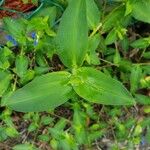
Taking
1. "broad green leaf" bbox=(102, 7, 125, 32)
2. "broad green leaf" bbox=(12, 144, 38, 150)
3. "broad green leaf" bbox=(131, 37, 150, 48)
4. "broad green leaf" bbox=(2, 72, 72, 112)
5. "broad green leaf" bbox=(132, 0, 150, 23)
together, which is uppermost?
"broad green leaf" bbox=(132, 0, 150, 23)

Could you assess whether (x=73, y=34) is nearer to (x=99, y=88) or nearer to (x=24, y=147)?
(x=99, y=88)

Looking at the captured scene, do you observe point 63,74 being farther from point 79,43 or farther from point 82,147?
point 82,147

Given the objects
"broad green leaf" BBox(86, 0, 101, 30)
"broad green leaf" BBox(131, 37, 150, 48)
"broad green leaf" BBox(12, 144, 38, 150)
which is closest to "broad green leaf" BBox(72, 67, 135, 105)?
"broad green leaf" BBox(86, 0, 101, 30)

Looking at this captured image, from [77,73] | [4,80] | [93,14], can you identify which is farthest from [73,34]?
[4,80]

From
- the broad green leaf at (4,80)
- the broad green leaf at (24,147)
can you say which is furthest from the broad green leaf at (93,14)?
the broad green leaf at (24,147)

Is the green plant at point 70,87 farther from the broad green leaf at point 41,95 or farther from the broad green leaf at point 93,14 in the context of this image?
the broad green leaf at point 93,14

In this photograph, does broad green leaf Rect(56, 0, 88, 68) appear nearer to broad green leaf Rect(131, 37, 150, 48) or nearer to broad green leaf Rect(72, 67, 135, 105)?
broad green leaf Rect(72, 67, 135, 105)
